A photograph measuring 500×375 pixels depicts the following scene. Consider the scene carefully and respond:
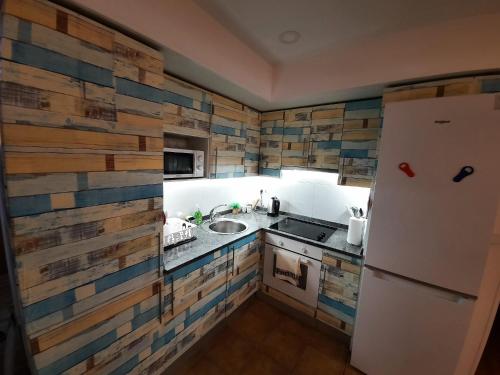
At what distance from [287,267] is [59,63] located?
6.67 ft

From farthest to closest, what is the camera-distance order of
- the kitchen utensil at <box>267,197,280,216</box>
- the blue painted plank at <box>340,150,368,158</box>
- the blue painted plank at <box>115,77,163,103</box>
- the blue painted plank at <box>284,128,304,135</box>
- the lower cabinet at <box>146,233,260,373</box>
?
the kitchen utensil at <box>267,197,280,216</box> < the blue painted plank at <box>284,128,304,135</box> < the blue painted plank at <box>340,150,368,158</box> < the lower cabinet at <box>146,233,260,373</box> < the blue painted plank at <box>115,77,163,103</box>

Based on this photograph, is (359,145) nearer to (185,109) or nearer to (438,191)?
(438,191)

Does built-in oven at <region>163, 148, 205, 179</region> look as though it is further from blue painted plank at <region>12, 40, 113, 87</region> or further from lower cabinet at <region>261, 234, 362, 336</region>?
lower cabinet at <region>261, 234, 362, 336</region>

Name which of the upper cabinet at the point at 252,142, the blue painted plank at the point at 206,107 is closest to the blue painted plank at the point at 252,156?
the upper cabinet at the point at 252,142

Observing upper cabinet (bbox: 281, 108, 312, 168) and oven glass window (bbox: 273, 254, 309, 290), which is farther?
upper cabinet (bbox: 281, 108, 312, 168)

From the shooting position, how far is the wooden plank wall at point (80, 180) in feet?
2.40

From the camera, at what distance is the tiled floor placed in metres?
1.52

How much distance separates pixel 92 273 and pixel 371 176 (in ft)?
6.58

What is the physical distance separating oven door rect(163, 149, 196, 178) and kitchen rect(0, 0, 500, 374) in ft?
0.05

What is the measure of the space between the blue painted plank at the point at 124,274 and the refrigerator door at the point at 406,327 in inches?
55.6

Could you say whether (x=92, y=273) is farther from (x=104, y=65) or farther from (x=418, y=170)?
(x=418, y=170)

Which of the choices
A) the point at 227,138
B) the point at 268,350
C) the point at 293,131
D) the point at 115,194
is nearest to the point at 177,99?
the point at 227,138

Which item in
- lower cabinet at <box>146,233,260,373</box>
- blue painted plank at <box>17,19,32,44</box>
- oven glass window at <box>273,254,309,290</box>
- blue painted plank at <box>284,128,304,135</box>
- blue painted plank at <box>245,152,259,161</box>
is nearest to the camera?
blue painted plank at <box>17,19,32,44</box>

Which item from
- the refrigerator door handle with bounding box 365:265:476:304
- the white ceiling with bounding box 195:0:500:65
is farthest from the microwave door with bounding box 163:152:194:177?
the refrigerator door handle with bounding box 365:265:476:304
